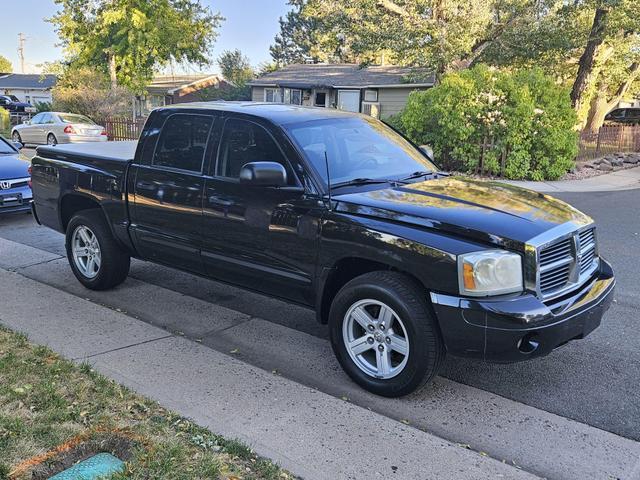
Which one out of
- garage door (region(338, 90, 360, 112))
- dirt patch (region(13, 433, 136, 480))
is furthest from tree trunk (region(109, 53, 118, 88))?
dirt patch (region(13, 433, 136, 480))

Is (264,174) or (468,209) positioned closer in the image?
(468,209)

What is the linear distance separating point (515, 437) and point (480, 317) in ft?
2.42

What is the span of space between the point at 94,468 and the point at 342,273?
2.00 meters

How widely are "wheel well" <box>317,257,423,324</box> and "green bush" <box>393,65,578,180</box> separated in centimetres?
1161

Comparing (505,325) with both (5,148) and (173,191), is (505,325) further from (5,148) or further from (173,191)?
(5,148)

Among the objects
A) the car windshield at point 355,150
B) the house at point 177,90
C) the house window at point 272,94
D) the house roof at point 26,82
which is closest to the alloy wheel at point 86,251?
the car windshield at point 355,150

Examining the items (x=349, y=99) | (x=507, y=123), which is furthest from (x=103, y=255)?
(x=349, y=99)

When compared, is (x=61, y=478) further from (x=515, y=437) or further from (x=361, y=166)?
(x=361, y=166)

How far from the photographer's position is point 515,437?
341cm

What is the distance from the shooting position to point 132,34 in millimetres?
31859

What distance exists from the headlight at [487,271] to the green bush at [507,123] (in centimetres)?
1206

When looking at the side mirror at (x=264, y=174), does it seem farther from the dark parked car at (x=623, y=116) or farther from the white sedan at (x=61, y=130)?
the dark parked car at (x=623, y=116)

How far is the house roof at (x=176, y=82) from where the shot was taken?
46438mm

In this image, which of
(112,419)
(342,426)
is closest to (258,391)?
(342,426)
